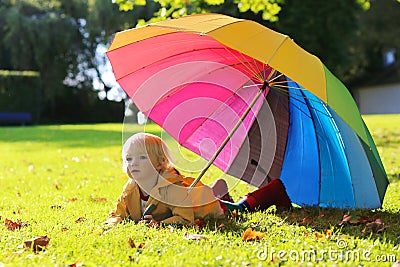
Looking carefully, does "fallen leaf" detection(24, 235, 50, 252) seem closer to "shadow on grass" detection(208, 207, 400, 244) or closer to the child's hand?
the child's hand

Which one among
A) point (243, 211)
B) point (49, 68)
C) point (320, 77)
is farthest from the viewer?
point (49, 68)

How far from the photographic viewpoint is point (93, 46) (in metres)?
30.3

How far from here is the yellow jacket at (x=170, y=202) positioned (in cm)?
371

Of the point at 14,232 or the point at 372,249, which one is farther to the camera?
the point at 14,232

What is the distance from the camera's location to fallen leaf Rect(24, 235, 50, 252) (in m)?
3.04

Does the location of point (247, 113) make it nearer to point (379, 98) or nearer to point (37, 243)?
point (37, 243)

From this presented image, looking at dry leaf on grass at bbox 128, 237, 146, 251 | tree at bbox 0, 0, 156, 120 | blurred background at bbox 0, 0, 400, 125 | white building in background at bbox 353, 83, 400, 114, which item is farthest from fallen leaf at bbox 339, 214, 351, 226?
white building in background at bbox 353, 83, 400, 114

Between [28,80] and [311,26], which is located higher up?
[311,26]

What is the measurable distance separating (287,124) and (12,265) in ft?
8.64

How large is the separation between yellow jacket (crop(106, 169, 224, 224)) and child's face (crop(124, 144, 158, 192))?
0.06m

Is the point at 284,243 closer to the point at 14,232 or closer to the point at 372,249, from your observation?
the point at 372,249

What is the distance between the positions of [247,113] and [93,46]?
89.3 ft

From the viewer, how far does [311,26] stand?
803 inches

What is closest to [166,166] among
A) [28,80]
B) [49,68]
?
[28,80]
